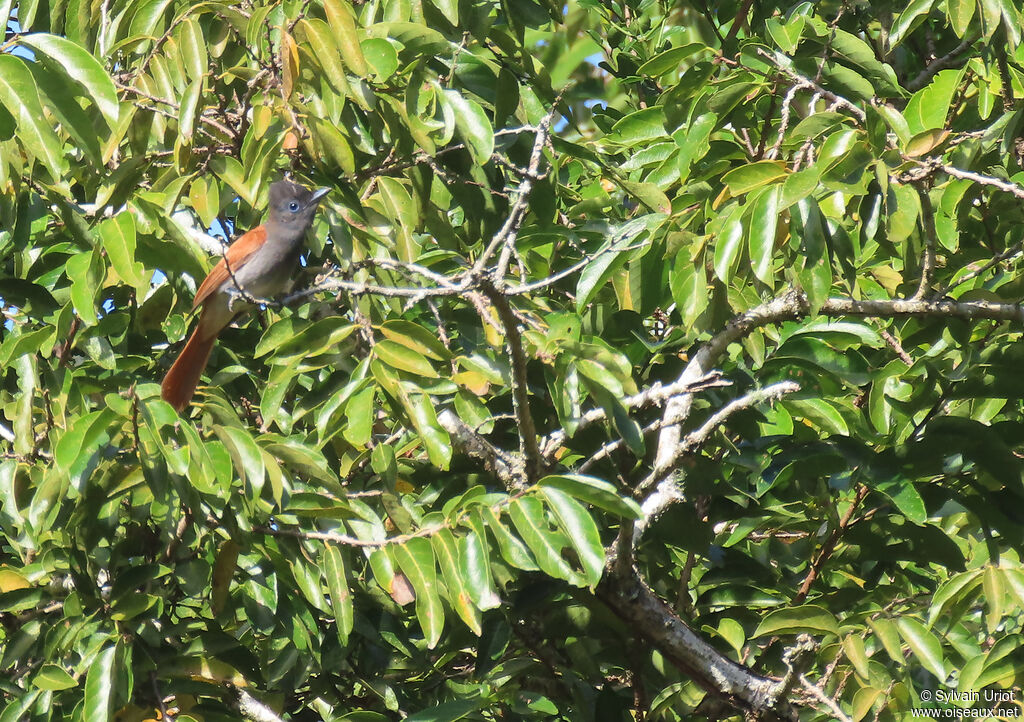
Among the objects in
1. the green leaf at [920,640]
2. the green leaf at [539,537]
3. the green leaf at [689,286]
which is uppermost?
the green leaf at [689,286]

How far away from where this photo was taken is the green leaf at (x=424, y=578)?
2578mm

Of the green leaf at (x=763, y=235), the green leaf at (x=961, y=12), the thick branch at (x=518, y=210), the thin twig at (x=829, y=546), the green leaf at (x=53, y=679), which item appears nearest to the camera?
the thick branch at (x=518, y=210)

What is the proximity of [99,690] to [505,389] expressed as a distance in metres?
1.44

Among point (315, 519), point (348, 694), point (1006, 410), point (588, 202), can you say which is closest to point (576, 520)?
point (315, 519)

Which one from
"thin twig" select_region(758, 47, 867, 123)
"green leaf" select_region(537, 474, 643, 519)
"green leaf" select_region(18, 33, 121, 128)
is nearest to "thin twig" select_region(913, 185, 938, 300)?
"thin twig" select_region(758, 47, 867, 123)

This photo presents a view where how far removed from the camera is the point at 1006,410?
12.7 ft

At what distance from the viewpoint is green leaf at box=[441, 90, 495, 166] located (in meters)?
2.96

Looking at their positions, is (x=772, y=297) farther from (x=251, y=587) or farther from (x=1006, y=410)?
(x=251, y=587)

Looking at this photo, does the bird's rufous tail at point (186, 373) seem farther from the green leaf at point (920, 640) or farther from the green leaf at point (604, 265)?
the green leaf at point (920, 640)

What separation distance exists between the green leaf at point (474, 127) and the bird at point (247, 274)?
3.24 feet

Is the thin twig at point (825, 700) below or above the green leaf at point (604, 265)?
below

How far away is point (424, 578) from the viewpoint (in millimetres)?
2598

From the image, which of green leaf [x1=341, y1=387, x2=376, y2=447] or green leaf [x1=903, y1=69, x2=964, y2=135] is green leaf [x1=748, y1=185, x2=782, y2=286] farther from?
green leaf [x1=341, y1=387, x2=376, y2=447]

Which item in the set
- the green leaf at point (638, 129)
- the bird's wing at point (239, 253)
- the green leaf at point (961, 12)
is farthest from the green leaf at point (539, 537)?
the bird's wing at point (239, 253)
